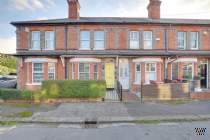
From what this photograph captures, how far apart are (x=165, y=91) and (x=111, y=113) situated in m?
5.10

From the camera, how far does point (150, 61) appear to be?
52.2 ft

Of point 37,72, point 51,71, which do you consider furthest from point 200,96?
point 37,72

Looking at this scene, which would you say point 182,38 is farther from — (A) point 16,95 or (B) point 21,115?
(B) point 21,115

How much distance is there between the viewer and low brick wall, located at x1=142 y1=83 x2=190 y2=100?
11.6m

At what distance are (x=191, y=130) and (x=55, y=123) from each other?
543cm

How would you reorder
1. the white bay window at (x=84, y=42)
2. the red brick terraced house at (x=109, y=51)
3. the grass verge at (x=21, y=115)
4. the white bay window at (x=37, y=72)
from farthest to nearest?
1. the white bay window at (x=84, y=42)
2. the white bay window at (x=37, y=72)
3. the red brick terraced house at (x=109, y=51)
4. the grass verge at (x=21, y=115)

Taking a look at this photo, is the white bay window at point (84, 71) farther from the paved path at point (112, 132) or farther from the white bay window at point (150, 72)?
the paved path at point (112, 132)

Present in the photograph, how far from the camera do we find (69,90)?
36.4 feet

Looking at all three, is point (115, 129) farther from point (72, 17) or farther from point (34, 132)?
point (72, 17)

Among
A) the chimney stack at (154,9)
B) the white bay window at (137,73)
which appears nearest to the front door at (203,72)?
the white bay window at (137,73)

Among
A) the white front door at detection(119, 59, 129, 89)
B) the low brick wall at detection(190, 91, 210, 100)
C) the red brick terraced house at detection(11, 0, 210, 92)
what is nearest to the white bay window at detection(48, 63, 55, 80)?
the red brick terraced house at detection(11, 0, 210, 92)

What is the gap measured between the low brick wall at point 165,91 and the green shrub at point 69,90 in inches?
130

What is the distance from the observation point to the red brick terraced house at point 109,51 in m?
16.1

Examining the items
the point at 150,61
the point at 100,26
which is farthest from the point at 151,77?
the point at 100,26
